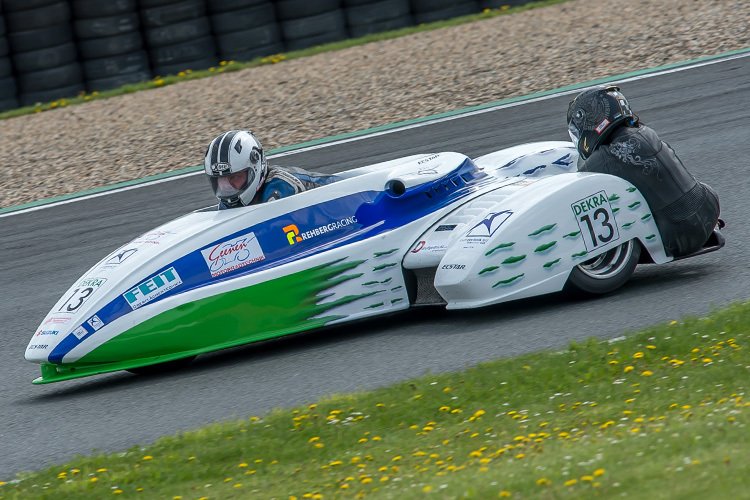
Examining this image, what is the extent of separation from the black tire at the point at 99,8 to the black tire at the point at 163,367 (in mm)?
8103

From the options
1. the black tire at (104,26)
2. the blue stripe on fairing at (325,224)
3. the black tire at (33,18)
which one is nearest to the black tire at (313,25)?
the black tire at (104,26)

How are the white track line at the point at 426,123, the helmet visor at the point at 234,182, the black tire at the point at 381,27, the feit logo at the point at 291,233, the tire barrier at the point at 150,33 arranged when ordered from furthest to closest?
1. the black tire at the point at 381,27
2. the tire barrier at the point at 150,33
3. the white track line at the point at 426,123
4. the helmet visor at the point at 234,182
5. the feit logo at the point at 291,233

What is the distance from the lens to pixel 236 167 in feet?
21.1

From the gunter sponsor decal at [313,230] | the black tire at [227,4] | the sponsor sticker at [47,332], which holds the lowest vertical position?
the sponsor sticker at [47,332]

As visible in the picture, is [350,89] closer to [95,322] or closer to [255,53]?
[255,53]

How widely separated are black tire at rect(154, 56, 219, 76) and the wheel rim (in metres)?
9.02

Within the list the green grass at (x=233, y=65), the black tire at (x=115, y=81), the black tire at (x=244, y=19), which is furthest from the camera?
the black tire at (x=115, y=81)

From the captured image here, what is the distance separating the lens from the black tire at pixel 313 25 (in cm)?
1431

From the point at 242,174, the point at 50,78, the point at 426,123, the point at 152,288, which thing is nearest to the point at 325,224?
the point at 242,174

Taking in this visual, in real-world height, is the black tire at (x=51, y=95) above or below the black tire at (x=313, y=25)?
below

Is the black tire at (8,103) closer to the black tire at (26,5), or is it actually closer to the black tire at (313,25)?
the black tire at (26,5)

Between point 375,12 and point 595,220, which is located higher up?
point 375,12

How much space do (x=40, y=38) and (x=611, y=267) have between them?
9.12 metres

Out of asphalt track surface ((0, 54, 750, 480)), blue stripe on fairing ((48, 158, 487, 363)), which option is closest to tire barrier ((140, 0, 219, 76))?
asphalt track surface ((0, 54, 750, 480))
